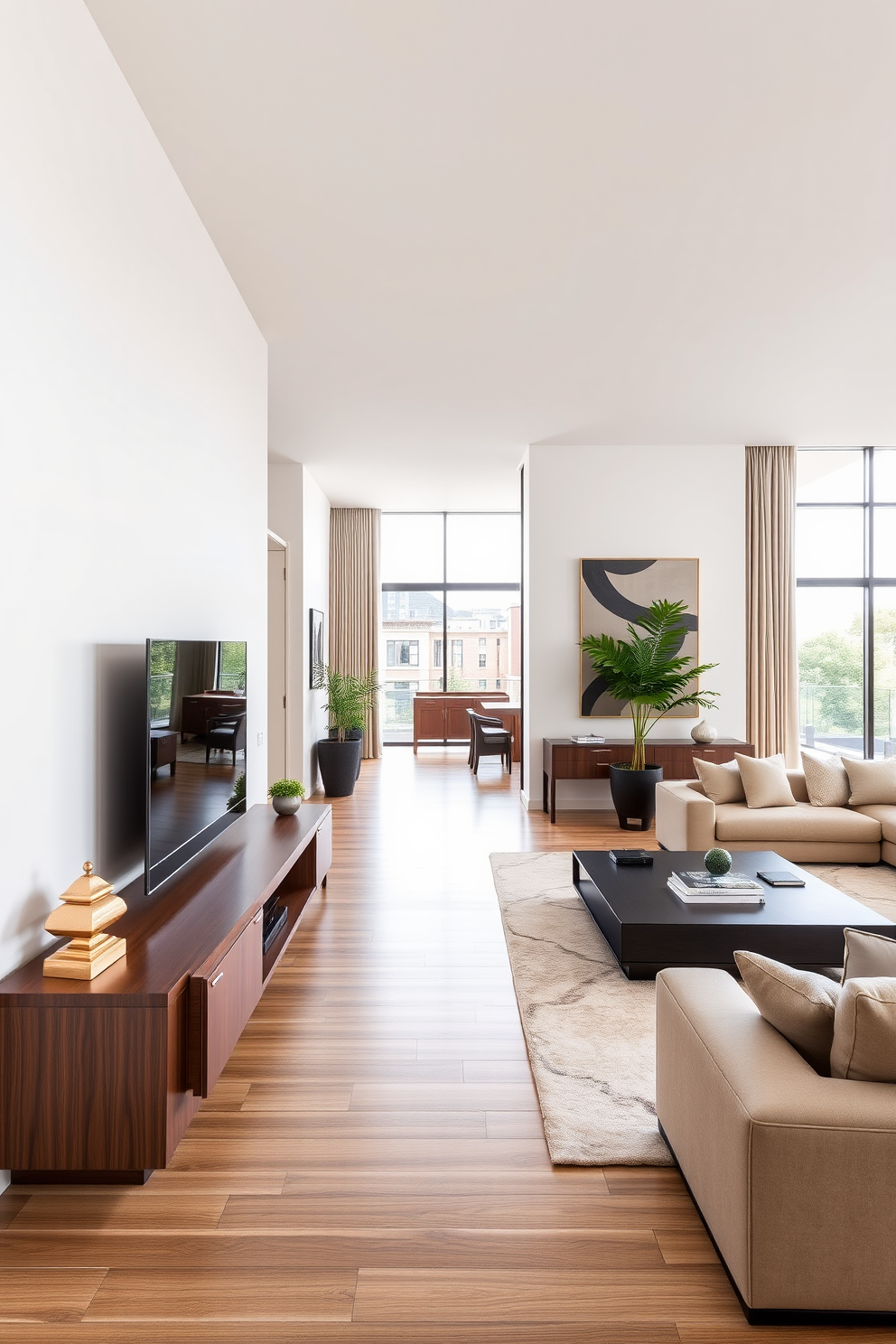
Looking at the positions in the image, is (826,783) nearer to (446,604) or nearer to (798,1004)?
(798,1004)

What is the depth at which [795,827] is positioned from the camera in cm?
471

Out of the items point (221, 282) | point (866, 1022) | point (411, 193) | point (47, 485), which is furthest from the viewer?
point (221, 282)

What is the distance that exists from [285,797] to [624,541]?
408cm

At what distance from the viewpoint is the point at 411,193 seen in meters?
3.11

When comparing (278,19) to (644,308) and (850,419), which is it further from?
(850,419)

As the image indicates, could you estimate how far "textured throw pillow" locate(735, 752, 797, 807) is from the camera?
16.0 ft

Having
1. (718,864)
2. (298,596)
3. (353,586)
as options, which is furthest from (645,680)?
(353,586)

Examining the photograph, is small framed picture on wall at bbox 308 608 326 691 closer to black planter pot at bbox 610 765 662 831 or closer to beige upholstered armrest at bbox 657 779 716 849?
black planter pot at bbox 610 765 662 831

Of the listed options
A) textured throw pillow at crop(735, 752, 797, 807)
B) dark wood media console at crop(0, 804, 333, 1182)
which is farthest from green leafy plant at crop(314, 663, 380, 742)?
dark wood media console at crop(0, 804, 333, 1182)

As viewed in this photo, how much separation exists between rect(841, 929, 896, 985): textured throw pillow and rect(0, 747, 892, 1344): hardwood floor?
66 centimetres

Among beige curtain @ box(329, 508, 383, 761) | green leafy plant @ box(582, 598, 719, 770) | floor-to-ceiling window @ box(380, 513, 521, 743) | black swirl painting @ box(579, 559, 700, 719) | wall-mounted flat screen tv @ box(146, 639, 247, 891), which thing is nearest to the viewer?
wall-mounted flat screen tv @ box(146, 639, 247, 891)

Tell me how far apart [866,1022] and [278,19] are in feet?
9.70

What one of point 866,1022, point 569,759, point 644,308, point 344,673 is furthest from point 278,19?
point 344,673

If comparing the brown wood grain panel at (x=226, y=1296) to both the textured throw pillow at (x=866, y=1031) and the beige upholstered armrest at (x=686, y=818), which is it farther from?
the beige upholstered armrest at (x=686, y=818)
